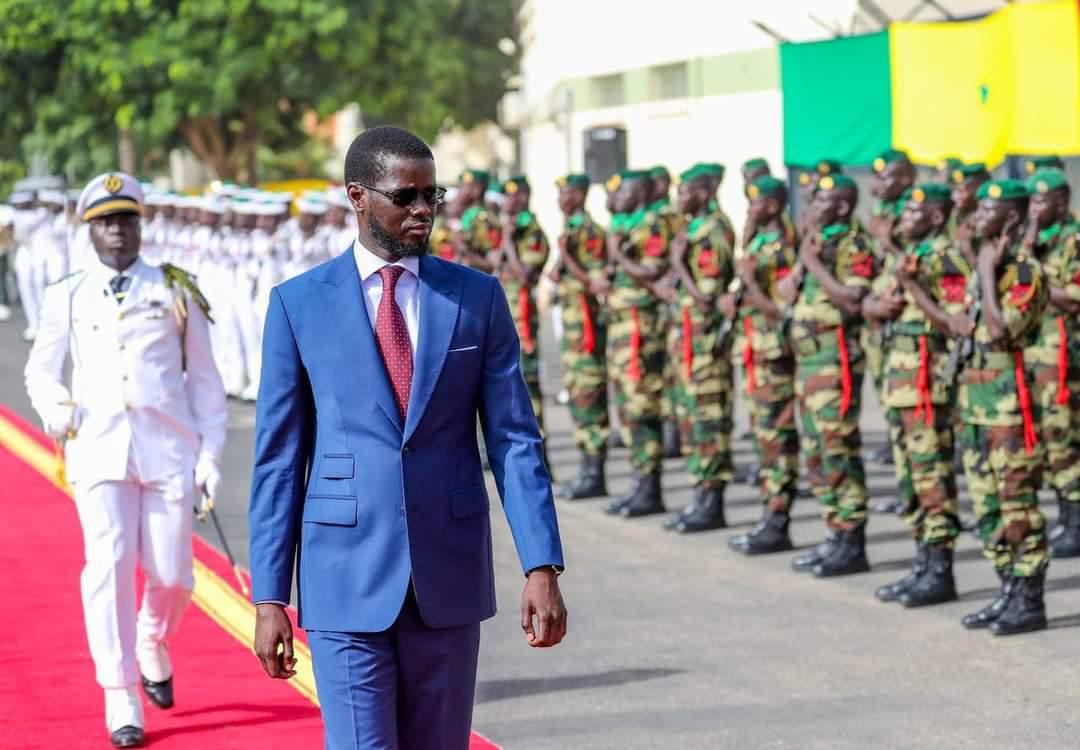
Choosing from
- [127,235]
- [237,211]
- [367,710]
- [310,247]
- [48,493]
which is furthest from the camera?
[237,211]

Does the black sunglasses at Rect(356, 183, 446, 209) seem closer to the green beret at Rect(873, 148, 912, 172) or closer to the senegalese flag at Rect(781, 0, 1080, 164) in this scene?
the green beret at Rect(873, 148, 912, 172)

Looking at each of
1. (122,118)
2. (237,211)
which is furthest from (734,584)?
(122,118)

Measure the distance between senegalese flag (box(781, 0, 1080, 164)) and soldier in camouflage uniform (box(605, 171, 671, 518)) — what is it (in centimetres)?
305

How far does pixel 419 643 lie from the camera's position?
4.96 meters

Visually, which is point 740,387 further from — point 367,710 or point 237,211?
point 367,710

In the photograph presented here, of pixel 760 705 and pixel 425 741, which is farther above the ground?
pixel 425 741

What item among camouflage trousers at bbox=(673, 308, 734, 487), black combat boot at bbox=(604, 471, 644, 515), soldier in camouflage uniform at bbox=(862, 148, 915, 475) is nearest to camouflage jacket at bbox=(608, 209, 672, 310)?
camouflage trousers at bbox=(673, 308, 734, 487)

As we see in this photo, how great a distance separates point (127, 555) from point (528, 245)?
7.38 metres

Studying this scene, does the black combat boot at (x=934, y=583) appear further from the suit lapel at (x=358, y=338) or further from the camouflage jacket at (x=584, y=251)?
the suit lapel at (x=358, y=338)

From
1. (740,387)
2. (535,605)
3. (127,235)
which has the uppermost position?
(127,235)

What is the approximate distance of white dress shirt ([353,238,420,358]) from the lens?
506 centimetres

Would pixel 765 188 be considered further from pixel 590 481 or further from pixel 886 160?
pixel 590 481

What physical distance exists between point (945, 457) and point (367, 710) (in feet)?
18.3

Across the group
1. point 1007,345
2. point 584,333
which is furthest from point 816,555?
point 584,333
